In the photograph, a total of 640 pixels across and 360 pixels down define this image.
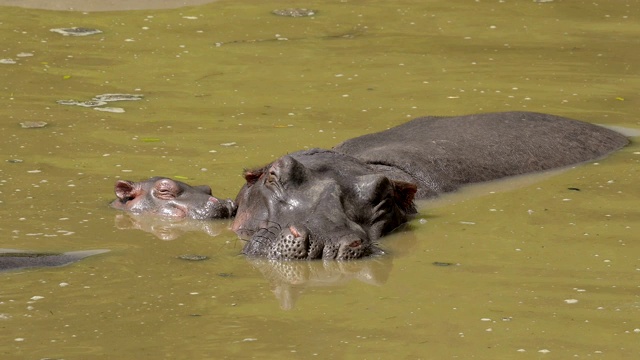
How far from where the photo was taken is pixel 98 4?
750 inches

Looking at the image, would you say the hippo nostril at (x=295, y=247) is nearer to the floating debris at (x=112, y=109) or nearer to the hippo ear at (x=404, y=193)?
the hippo ear at (x=404, y=193)

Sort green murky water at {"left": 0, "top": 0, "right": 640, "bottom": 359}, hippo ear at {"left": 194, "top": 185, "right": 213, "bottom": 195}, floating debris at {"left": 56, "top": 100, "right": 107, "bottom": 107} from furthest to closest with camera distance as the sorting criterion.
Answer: floating debris at {"left": 56, "top": 100, "right": 107, "bottom": 107}
hippo ear at {"left": 194, "top": 185, "right": 213, "bottom": 195}
green murky water at {"left": 0, "top": 0, "right": 640, "bottom": 359}

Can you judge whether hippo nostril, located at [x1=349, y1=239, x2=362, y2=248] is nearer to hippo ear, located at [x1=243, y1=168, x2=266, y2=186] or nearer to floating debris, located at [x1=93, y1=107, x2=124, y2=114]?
hippo ear, located at [x1=243, y1=168, x2=266, y2=186]

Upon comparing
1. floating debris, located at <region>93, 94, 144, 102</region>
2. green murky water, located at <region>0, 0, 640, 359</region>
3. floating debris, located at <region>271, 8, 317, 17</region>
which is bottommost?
floating debris, located at <region>93, 94, 144, 102</region>

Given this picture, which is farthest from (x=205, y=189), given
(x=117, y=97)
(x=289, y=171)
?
(x=117, y=97)

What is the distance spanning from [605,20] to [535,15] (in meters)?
0.93

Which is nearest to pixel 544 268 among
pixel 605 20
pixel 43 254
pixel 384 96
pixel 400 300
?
pixel 400 300

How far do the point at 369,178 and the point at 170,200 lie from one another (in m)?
1.66

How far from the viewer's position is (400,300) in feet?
27.6

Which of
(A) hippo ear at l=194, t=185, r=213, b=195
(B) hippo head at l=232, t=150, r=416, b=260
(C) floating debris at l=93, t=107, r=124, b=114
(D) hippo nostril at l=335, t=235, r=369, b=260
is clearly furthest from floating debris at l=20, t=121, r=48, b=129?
(D) hippo nostril at l=335, t=235, r=369, b=260

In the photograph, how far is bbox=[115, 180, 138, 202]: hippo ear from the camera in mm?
10555

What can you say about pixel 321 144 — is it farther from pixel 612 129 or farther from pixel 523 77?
pixel 523 77

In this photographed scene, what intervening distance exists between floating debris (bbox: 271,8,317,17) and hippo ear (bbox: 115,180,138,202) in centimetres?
843

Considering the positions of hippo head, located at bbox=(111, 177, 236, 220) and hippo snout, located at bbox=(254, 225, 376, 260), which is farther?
hippo head, located at bbox=(111, 177, 236, 220)
